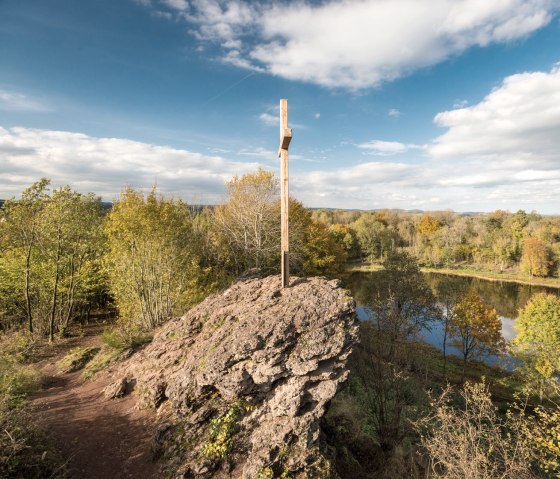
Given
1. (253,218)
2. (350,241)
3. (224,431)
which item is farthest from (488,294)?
(224,431)

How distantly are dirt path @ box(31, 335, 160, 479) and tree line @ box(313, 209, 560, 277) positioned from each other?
157ft

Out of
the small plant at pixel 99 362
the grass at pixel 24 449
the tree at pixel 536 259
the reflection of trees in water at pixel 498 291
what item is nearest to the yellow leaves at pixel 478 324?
the reflection of trees in water at pixel 498 291

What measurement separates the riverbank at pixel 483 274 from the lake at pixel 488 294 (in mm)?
2051

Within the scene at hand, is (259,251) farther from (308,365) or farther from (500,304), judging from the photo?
(500,304)

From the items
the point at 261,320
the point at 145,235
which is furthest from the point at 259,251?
the point at 261,320

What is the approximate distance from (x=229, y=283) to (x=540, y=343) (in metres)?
20.2

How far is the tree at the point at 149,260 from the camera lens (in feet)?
50.1

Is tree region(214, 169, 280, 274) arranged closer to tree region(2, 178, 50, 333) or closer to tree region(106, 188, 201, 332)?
tree region(106, 188, 201, 332)

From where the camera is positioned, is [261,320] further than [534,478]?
Yes

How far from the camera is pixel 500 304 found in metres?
41.5

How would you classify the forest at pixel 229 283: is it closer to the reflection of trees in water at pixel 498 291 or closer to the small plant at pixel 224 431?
the small plant at pixel 224 431

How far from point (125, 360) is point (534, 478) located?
12840 mm

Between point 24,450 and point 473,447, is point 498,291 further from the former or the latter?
point 24,450

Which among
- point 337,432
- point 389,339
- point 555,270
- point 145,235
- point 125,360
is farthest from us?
point 555,270
